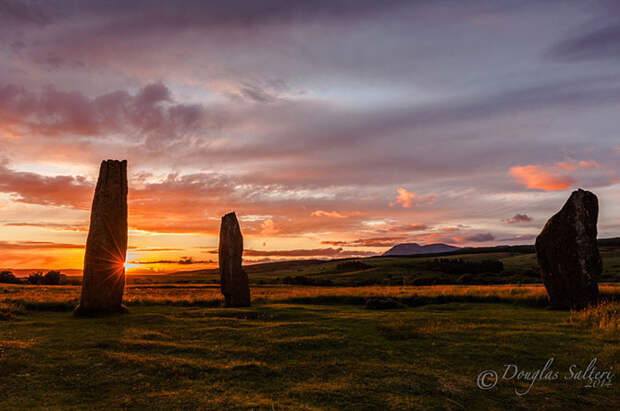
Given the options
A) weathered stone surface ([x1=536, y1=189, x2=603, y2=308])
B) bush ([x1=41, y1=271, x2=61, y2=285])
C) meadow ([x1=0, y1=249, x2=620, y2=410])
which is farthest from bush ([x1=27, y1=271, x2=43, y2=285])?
weathered stone surface ([x1=536, y1=189, x2=603, y2=308])

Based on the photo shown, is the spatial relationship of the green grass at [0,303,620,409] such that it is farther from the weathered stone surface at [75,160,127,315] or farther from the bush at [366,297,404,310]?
the bush at [366,297,404,310]

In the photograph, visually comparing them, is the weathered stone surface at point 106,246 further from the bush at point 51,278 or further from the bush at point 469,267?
the bush at point 469,267

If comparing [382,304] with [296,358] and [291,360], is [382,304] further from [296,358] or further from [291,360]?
[291,360]

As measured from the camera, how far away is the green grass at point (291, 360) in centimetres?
1055

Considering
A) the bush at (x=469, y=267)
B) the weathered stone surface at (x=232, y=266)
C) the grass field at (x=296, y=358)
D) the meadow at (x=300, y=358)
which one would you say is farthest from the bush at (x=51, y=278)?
the bush at (x=469, y=267)

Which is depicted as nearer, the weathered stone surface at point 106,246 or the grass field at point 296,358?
the grass field at point 296,358

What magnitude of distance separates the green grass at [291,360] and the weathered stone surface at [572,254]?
12.6 ft

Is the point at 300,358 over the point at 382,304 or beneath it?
over

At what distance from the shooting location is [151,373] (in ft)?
41.2

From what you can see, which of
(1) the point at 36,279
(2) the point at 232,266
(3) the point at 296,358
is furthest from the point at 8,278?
(3) the point at 296,358

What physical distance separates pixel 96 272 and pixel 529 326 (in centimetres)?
2313

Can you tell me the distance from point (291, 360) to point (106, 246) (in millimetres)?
15254

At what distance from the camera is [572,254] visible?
25172 millimetres

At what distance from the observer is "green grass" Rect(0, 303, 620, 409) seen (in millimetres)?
10555
